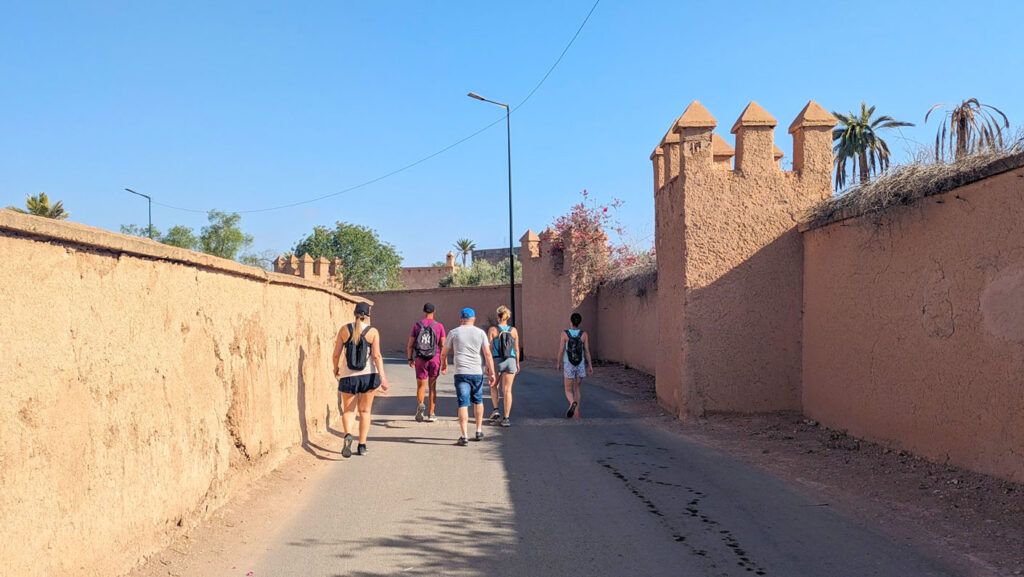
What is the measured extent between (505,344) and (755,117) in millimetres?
5074

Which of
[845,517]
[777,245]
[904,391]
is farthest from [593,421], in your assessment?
[845,517]

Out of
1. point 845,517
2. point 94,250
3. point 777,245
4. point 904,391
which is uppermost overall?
point 777,245

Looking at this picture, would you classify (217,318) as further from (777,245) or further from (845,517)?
(777,245)

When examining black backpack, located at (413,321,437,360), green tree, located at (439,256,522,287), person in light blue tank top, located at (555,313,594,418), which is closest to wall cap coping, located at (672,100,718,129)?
person in light blue tank top, located at (555,313,594,418)

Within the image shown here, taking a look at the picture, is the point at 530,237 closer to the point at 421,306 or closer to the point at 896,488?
the point at 421,306

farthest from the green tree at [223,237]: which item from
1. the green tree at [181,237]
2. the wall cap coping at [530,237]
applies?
the wall cap coping at [530,237]

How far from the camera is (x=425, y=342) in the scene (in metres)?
11.3

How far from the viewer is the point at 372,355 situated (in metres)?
8.95

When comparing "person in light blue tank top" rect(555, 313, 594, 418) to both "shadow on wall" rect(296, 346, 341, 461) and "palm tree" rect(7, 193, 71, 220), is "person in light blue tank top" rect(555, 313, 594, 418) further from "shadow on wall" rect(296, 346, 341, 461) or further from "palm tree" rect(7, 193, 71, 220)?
"palm tree" rect(7, 193, 71, 220)

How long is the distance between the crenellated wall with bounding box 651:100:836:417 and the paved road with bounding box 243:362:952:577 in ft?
7.37

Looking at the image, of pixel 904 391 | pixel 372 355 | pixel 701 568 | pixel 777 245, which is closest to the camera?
pixel 701 568

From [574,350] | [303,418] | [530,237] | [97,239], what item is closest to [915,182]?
[574,350]

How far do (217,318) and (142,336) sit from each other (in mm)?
1445

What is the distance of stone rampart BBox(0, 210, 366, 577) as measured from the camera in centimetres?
352
